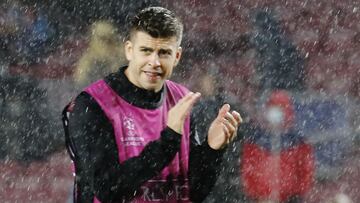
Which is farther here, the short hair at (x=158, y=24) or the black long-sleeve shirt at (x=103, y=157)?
the short hair at (x=158, y=24)

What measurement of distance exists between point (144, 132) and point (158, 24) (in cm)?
42

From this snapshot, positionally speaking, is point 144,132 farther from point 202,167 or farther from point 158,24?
point 158,24

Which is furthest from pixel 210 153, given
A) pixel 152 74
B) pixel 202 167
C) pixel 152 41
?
pixel 152 41

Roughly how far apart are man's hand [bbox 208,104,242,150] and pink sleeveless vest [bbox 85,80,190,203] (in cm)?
12

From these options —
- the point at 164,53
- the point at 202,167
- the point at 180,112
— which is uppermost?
the point at 164,53

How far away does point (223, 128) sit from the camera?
295 centimetres

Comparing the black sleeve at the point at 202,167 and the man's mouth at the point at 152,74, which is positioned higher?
the man's mouth at the point at 152,74

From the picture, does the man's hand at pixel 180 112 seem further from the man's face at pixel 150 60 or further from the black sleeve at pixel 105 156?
the man's face at pixel 150 60

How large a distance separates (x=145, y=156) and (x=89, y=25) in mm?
3342

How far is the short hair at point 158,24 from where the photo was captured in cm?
298

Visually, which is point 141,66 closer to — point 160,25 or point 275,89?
point 160,25

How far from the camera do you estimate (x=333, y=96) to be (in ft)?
20.0

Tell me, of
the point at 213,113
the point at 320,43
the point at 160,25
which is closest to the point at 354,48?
the point at 320,43

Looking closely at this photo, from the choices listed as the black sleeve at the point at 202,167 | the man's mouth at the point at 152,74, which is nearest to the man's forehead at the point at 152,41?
the man's mouth at the point at 152,74
